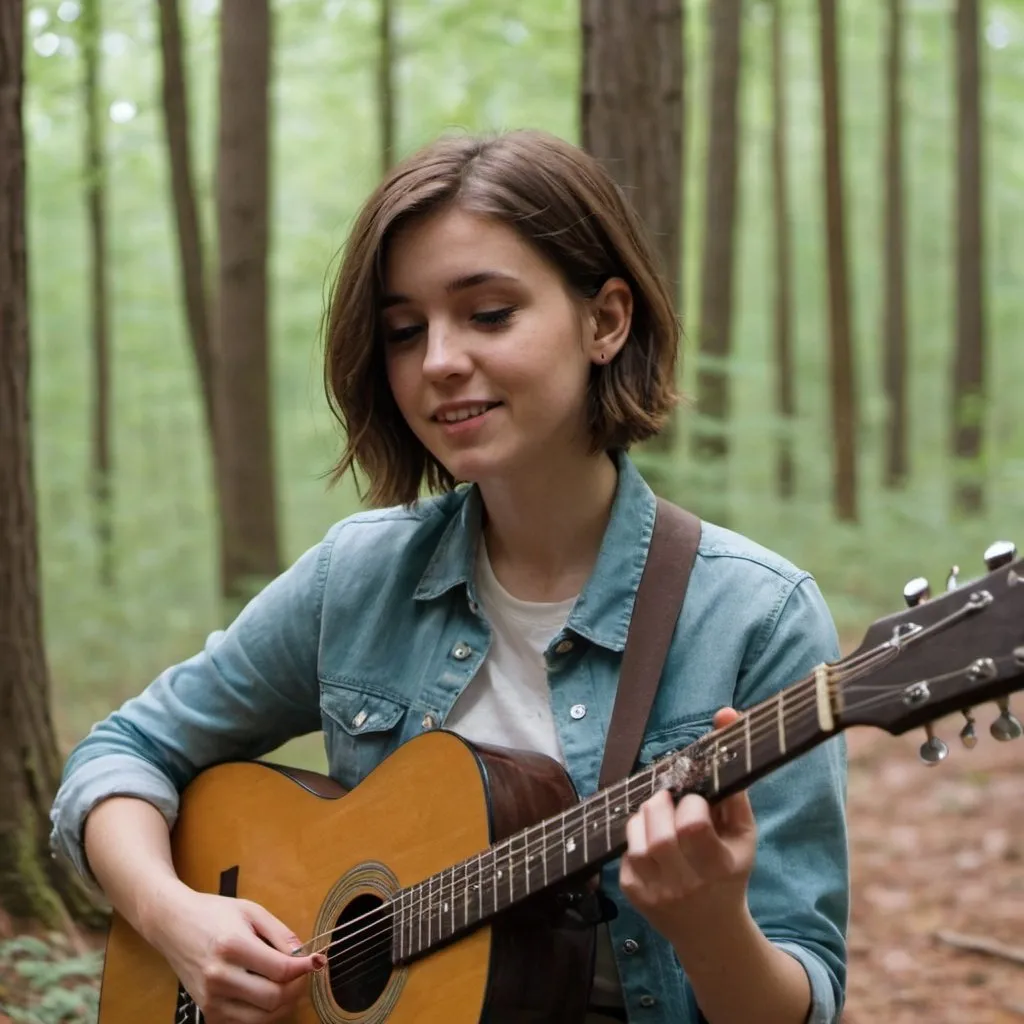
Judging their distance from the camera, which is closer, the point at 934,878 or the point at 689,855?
the point at 689,855

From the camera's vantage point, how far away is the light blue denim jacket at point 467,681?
7.02 feet

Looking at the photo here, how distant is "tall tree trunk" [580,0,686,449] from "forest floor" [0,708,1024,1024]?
2445mm

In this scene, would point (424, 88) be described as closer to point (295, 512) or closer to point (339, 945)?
point (295, 512)

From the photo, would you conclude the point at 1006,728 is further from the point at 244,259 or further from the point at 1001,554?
the point at 244,259

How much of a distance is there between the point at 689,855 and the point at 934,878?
12.9 ft

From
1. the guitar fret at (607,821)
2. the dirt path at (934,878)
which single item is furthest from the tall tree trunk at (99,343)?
the guitar fret at (607,821)

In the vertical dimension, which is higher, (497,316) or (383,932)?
(497,316)

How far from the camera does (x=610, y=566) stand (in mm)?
2422

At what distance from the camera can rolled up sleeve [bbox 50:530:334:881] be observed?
276 cm

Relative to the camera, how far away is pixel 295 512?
Result: 57.7 ft

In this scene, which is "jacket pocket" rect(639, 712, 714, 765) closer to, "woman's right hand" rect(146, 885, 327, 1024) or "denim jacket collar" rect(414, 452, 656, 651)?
"denim jacket collar" rect(414, 452, 656, 651)

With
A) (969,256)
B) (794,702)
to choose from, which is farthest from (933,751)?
(969,256)

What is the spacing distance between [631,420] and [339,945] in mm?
1101

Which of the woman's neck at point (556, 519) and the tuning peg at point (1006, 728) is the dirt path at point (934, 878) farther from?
the tuning peg at point (1006, 728)
